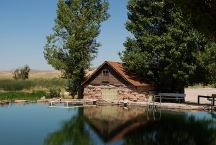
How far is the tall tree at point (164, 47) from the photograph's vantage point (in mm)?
45344

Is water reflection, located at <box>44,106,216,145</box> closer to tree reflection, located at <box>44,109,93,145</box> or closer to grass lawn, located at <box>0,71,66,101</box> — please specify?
tree reflection, located at <box>44,109,93,145</box>

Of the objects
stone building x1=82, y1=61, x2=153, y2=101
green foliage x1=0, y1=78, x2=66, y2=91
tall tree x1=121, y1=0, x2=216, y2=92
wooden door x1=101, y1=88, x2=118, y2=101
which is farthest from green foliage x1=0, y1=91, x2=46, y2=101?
tall tree x1=121, y1=0, x2=216, y2=92

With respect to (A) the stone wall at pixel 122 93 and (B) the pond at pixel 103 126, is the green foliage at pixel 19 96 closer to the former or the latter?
(A) the stone wall at pixel 122 93

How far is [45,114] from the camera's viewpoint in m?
38.3

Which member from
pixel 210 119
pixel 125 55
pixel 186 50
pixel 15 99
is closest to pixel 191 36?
pixel 186 50

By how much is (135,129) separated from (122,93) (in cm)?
1967

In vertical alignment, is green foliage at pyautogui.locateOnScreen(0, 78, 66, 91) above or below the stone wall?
above

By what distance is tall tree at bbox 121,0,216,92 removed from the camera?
1785 inches

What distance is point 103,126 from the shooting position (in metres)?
31.8

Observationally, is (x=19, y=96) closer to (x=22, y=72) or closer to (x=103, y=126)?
(x=103, y=126)

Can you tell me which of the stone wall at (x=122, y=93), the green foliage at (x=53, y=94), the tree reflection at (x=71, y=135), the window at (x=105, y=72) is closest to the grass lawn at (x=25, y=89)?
the green foliage at (x=53, y=94)

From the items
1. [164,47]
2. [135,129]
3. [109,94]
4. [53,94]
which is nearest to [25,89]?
[53,94]

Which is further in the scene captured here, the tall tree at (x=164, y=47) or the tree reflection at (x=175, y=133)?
the tall tree at (x=164, y=47)

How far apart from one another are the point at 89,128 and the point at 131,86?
62.5 ft
